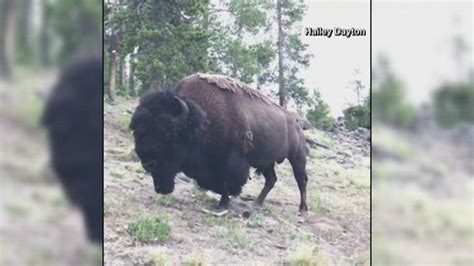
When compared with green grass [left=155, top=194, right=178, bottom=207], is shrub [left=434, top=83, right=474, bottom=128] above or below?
above

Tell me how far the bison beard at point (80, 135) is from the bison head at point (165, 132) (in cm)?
17

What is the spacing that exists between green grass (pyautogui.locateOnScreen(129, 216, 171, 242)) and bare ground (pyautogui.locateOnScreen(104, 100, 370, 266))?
0.8 inches

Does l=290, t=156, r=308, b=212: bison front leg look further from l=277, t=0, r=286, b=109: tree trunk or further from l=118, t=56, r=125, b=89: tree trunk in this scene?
l=118, t=56, r=125, b=89: tree trunk

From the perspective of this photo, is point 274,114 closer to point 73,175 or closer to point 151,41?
point 151,41

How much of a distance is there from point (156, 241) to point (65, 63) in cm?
81

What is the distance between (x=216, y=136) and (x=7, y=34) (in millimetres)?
944

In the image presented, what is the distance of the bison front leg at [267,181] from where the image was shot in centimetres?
341

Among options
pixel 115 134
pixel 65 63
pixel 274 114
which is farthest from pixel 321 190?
pixel 65 63

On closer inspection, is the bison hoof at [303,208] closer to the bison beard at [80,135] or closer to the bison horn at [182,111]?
the bison horn at [182,111]

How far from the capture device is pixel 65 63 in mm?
2967

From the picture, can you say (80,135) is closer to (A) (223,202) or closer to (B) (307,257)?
(A) (223,202)

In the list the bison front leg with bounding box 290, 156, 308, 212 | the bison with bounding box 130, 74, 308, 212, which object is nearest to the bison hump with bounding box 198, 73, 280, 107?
the bison with bounding box 130, 74, 308, 212

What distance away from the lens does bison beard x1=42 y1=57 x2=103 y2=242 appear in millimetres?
2945

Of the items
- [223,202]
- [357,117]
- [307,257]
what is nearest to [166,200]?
[223,202]
